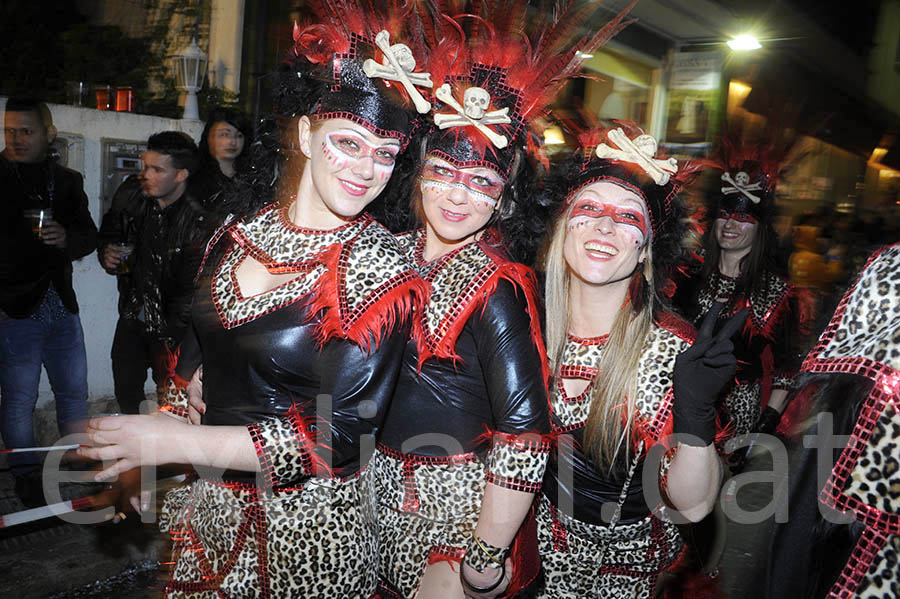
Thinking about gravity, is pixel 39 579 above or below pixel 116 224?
below

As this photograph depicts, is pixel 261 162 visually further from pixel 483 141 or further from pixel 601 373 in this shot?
pixel 601 373

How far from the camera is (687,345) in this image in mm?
2488

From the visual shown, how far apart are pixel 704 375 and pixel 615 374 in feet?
1.37

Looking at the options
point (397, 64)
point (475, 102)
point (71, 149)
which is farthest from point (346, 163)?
point (71, 149)

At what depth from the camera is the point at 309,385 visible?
1.99 meters

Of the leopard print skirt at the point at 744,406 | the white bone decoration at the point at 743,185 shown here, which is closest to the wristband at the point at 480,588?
the leopard print skirt at the point at 744,406

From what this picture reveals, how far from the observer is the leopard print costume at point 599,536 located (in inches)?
99.0

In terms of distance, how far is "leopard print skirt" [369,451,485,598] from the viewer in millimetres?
2383

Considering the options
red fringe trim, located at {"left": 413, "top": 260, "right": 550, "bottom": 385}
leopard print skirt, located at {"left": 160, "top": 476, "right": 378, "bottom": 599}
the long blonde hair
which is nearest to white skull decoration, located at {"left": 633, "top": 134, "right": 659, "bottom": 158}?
the long blonde hair

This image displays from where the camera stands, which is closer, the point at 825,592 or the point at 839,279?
the point at 825,592

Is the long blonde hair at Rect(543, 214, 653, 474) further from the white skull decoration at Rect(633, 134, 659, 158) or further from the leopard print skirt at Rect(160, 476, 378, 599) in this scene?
the leopard print skirt at Rect(160, 476, 378, 599)

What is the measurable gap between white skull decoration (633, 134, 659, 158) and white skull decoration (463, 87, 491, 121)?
0.61m

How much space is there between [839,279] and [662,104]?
3576 mm

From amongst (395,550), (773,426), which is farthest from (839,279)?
(395,550)
